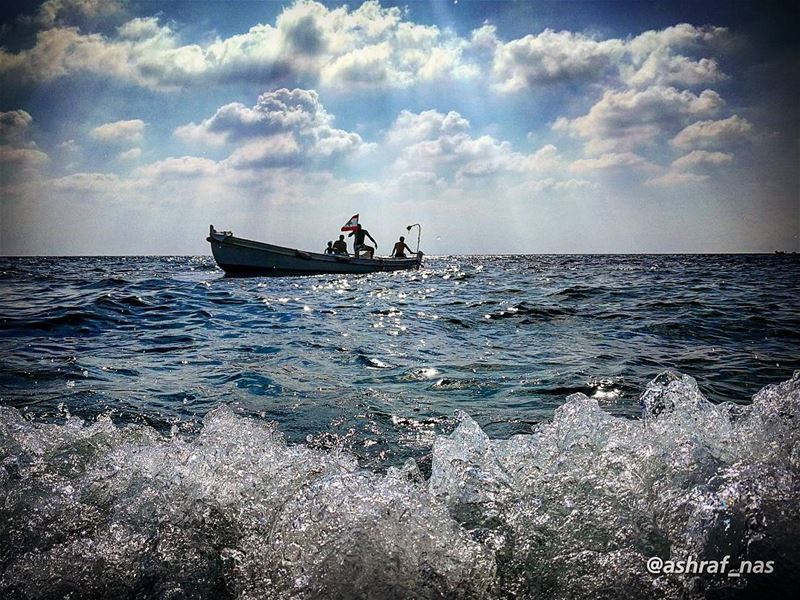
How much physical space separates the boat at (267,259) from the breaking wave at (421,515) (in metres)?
24.3

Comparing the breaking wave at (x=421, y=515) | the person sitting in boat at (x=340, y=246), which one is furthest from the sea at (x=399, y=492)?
the person sitting in boat at (x=340, y=246)

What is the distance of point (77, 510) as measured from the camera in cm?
226

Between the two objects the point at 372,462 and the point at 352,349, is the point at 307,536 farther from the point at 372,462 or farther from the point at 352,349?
the point at 352,349

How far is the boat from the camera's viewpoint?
2616cm

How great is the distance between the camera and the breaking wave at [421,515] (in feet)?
6.10

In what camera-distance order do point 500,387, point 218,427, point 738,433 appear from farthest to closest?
1. point 500,387
2. point 218,427
3. point 738,433

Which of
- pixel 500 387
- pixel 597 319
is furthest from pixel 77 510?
pixel 597 319

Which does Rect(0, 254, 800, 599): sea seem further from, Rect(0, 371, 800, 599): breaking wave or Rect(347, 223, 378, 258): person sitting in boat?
Rect(347, 223, 378, 258): person sitting in boat

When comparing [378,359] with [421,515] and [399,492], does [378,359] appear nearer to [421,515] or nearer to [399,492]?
[399,492]

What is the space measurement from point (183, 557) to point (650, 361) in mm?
6332

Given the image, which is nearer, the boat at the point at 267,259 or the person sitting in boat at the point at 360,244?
the boat at the point at 267,259

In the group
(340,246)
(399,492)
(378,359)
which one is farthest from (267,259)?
(399,492)

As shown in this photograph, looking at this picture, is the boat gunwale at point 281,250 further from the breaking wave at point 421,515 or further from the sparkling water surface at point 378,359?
the breaking wave at point 421,515

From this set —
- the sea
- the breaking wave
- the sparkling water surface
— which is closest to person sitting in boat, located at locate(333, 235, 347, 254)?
the sparkling water surface
